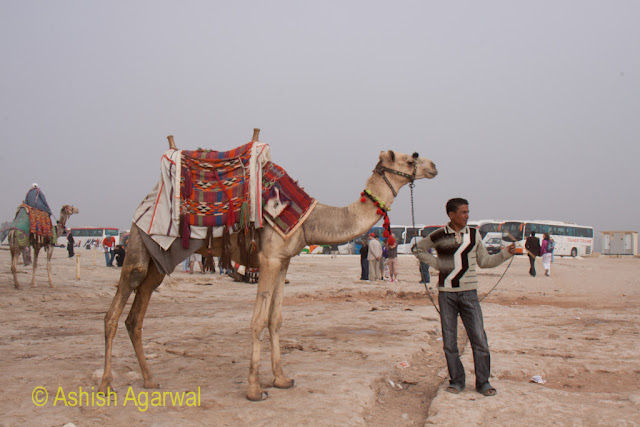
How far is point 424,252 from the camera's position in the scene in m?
5.68

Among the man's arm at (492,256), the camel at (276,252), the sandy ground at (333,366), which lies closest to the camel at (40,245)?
the sandy ground at (333,366)

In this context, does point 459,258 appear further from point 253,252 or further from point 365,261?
point 365,261

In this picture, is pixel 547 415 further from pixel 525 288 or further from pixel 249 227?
pixel 525 288

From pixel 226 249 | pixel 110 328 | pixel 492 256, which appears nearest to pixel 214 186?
pixel 226 249

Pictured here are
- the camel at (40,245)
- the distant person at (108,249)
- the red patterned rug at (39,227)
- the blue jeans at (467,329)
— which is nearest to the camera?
the blue jeans at (467,329)

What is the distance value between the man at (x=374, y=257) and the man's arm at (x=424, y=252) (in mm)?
16309

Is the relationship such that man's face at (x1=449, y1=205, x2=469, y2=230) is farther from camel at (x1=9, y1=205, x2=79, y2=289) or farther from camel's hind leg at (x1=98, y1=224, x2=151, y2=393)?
camel at (x1=9, y1=205, x2=79, y2=289)

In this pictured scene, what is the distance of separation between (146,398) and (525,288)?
17781 millimetres

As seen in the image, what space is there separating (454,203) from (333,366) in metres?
2.53

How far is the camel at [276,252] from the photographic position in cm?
533

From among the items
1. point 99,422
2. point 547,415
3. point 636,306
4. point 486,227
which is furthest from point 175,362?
point 486,227

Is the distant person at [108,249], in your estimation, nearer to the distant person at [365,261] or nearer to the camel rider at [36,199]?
the camel rider at [36,199]


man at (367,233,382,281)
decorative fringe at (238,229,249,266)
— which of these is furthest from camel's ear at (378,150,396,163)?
man at (367,233,382,281)

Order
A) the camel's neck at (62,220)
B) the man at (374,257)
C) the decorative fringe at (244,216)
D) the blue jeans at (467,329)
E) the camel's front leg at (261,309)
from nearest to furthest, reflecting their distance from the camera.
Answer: the camel's front leg at (261,309) < the blue jeans at (467,329) < the decorative fringe at (244,216) < the camel's neck at (62,220) < the man at (374,257)
